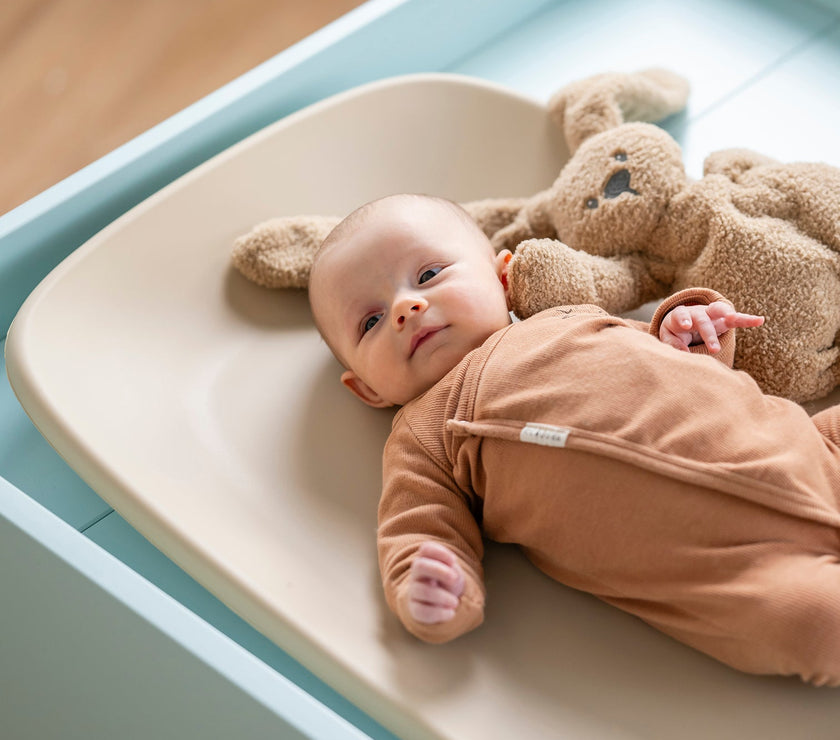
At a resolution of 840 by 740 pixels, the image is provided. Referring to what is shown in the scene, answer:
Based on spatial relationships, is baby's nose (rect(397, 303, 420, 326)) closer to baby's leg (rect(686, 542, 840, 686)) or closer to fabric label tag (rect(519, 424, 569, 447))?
fabric label tag (rect(519, 424, 569, 447))

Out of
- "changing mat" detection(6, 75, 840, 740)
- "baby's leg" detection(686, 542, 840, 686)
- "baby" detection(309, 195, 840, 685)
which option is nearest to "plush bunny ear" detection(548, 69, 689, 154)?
"changing mat" detection(6, 75, 840, 740)

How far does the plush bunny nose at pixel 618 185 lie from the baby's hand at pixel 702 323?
186mm

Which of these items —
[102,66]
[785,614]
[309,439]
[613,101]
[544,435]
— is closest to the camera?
[785,614]

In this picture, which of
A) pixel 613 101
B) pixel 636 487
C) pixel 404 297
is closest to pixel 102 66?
pixel 613 101

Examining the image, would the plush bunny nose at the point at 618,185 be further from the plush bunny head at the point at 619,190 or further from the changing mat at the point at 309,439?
the changing mat at the point at 309,439

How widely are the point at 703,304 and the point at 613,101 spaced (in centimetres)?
42

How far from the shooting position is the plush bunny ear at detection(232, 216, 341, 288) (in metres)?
1.15

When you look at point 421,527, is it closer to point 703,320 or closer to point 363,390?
point 363,390

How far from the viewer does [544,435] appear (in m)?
0.86

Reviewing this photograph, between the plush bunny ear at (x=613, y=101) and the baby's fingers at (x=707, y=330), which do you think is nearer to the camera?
the baby's fingers at (x=707, y=330)

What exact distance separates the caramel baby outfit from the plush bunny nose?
18 centimetres

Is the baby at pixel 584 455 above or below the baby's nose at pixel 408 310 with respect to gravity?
below

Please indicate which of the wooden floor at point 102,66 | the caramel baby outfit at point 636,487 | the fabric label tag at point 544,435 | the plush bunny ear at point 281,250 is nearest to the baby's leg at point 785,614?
the caramel baby outfit at point 636,487

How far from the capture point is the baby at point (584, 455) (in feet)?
2.62
